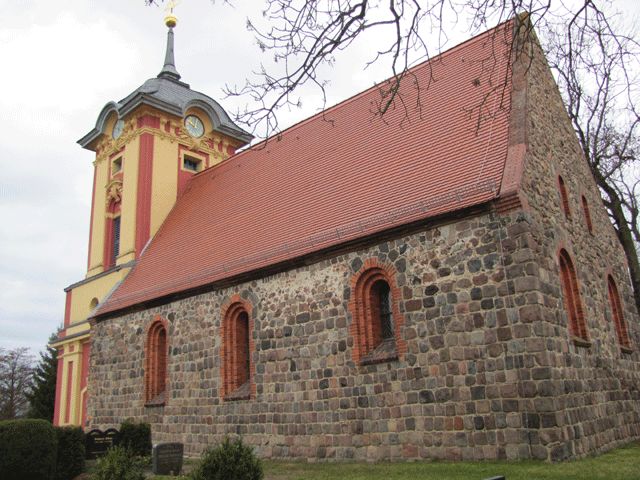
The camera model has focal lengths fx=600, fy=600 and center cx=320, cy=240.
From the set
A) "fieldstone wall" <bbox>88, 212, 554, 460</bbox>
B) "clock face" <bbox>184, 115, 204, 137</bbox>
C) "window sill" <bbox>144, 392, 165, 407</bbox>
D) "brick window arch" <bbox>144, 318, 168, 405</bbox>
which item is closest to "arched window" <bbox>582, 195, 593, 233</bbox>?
"fieldstone wall" <bbox>88, 212, 554, 460</bbox>

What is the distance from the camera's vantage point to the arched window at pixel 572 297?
10094mm

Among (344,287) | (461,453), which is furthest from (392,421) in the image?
(344,287)

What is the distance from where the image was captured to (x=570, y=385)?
29.2 ft

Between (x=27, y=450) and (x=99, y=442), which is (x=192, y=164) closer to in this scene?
(x=99, y=442)

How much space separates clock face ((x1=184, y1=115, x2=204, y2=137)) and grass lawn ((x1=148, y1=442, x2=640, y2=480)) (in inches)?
540

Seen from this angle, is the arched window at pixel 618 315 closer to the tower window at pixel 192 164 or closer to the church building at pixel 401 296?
the church building at pixel 401 296

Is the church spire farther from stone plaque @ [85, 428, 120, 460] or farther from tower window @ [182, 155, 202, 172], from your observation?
stone plaque @ [85, 428, 120, 460]

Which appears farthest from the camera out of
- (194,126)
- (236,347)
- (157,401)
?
(194,126)

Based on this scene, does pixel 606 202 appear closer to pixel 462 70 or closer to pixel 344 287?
pixel 462 70

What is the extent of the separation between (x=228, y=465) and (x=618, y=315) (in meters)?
9.29

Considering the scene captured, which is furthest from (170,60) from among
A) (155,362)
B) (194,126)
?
(155,362)

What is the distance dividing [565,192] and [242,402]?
768cm

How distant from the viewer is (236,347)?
43.0ft

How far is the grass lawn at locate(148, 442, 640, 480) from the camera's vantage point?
729 cm
